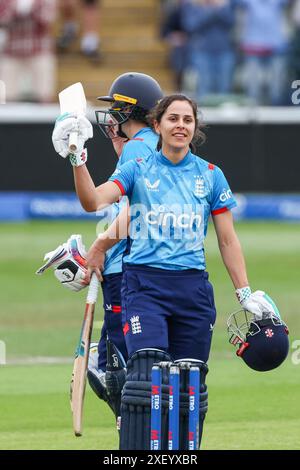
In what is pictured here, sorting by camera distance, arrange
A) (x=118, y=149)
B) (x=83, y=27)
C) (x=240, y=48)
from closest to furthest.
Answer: (x=118, y=149), (x=240, y=48), (x=83, y=27)

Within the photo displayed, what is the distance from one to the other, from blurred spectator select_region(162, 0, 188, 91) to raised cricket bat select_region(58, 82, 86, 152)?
1671 cm

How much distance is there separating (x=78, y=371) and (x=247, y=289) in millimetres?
1110

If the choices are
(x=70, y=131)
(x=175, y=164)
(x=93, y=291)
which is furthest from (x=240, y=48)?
(x=70, y=131)

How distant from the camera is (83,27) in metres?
25.9

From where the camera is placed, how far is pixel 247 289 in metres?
7.57

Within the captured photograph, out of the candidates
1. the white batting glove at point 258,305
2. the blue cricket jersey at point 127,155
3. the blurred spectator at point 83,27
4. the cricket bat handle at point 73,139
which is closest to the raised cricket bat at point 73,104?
the cricket bat handle at point 73,139

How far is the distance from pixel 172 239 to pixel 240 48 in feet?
53.9

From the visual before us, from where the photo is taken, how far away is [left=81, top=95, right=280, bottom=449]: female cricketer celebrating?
24.0 ft

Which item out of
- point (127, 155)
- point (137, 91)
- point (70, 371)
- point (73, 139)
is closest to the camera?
point (73, 139)

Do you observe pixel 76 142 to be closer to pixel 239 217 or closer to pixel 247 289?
pixel 247 289

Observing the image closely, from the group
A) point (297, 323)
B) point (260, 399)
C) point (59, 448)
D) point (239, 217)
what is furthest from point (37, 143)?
point (59, 448)

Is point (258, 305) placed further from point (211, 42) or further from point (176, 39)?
point (176, 39)

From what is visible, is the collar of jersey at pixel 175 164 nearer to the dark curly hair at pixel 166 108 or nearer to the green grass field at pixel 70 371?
the dark curly hair at pixel 166 108

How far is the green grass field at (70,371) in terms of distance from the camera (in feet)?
28.5
